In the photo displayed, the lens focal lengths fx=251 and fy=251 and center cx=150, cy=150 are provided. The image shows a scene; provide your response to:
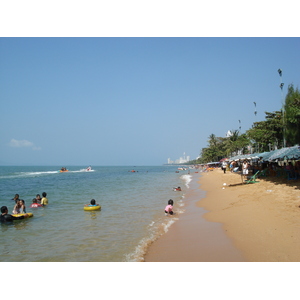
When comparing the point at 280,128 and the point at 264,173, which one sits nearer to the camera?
the point at 264,173

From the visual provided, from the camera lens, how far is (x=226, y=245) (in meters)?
6.40

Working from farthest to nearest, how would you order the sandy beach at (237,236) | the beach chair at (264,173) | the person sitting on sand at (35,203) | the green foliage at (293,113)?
1. the beach chair at (264,173)
2. the green foliage at (293,113)
3. the person sitting on sand at (35,203)
4. the sandy beach at (237,236)

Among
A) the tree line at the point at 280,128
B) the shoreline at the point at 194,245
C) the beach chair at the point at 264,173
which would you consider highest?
the tree line at the point at 280,128

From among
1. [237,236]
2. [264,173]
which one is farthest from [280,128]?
[237,236]

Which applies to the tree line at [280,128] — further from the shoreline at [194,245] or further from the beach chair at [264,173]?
the shoreline at [194,245]

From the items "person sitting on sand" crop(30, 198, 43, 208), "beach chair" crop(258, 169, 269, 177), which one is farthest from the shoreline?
"beach chair" crop(258, 169, 269, 177)

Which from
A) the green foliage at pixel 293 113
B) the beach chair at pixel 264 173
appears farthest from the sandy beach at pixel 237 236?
the beach chair at pixel 264 173

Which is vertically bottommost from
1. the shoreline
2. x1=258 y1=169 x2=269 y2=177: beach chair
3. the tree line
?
the shoreline

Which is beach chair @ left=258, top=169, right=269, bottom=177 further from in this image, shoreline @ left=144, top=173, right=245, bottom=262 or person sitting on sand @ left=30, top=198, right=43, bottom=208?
person sitting on sand @ left=30, top=198, right=43, bottom=208

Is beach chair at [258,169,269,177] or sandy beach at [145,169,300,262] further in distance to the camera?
beach chair at [258,169,269,177]

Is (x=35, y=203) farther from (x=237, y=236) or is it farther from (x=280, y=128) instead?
(x=280, y=128)

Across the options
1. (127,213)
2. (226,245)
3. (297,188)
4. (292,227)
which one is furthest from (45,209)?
(297,188)

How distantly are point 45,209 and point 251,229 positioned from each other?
11.3 m

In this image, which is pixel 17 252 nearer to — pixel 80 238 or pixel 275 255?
pixel 80 238
